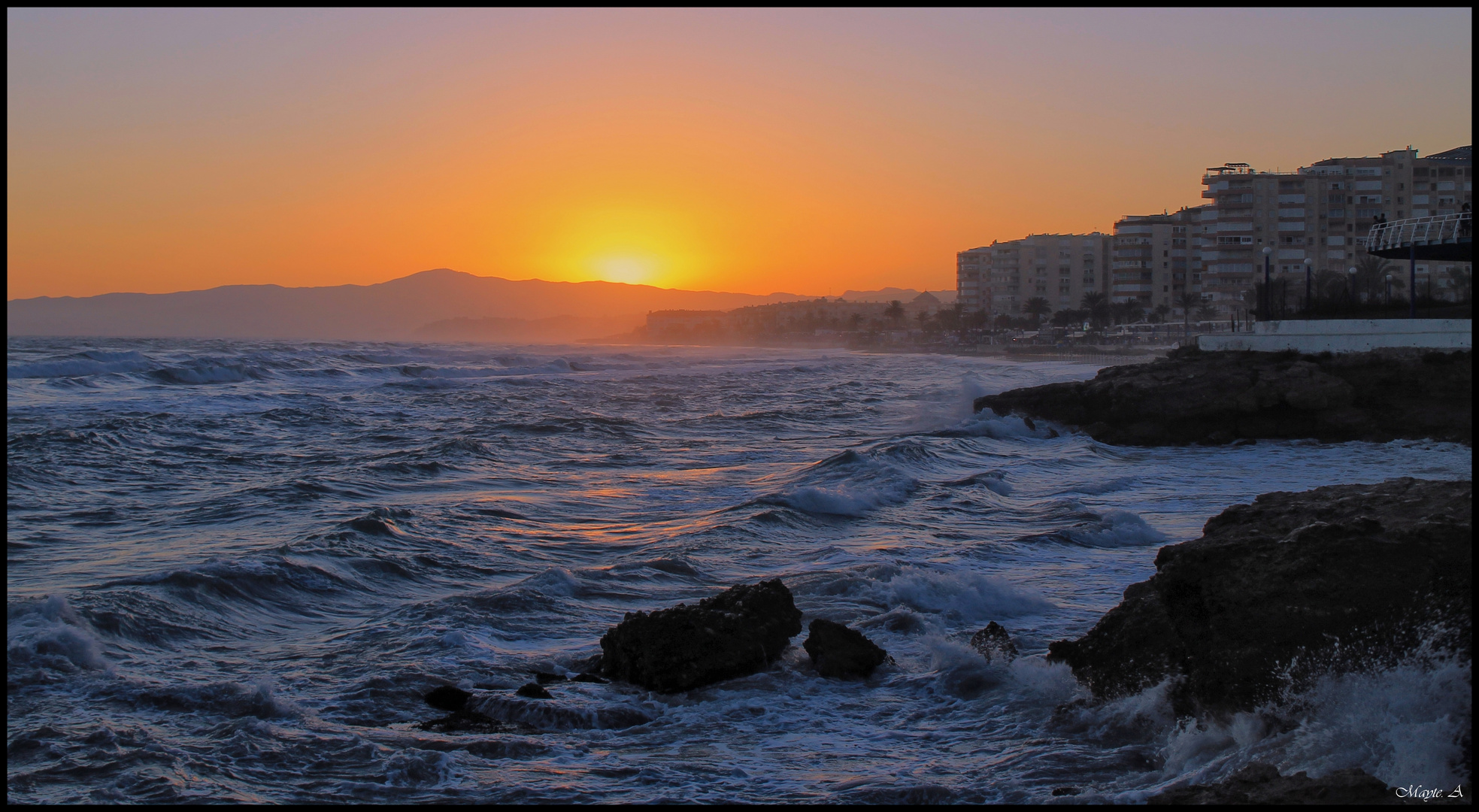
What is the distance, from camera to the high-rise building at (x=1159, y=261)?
97.4 metres

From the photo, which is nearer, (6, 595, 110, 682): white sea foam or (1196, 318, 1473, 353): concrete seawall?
(6, 595, 110, 682): white sea foam

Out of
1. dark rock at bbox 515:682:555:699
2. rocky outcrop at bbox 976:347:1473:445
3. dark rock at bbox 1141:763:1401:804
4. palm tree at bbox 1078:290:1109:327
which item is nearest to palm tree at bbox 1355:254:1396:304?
palm tree at bbox 1078:290:1109:327

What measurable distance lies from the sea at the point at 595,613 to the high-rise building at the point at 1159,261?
8341 centimetres

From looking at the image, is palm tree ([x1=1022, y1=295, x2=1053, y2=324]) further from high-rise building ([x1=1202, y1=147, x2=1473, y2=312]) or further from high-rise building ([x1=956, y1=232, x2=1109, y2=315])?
high-rise building ([x1=1202, y1=147, x2=1473, y2=312])

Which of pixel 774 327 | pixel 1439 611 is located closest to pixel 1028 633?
pixel 1439 611

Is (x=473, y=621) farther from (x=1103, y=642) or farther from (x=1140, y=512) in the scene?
(x=1140, y=512)

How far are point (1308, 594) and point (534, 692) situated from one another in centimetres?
467

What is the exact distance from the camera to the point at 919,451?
65.3 ft

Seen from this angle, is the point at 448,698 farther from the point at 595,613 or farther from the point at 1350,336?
the point at 1350,336

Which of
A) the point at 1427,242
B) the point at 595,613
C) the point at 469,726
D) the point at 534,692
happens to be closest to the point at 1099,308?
the point at 1427,242

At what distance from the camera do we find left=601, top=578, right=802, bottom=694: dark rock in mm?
6809

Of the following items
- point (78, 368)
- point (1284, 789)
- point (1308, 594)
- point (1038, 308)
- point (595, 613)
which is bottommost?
point (595, 613)

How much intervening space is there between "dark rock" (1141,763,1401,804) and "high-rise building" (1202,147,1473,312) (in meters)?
88.8

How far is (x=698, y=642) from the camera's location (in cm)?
696
